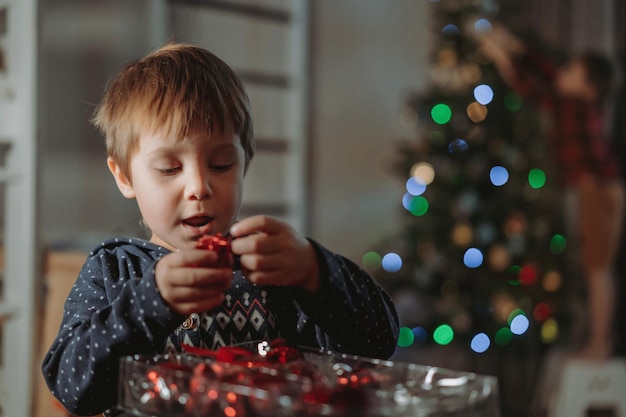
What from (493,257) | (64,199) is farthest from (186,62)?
(493,257)

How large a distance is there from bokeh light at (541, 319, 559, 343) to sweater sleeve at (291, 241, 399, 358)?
325 cm

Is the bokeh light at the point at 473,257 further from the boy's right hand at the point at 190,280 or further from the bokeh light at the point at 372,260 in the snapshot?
the boy's right hand at the point at 190,280

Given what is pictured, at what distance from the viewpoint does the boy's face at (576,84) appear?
4.12 m

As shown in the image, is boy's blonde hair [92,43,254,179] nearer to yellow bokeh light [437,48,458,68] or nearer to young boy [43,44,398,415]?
young boy [43,44,398,415]

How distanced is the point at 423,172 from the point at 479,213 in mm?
342

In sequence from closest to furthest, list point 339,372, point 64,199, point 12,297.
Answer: point 339,372, point 12,297, point 64,199

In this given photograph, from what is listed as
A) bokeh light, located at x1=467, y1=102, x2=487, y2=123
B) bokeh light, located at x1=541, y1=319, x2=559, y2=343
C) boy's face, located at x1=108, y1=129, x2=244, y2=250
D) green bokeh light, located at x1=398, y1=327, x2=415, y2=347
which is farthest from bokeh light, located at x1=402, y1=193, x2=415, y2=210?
boy's face, located at x1=108, y1=129, x2=244, y2=250

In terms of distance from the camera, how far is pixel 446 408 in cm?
74

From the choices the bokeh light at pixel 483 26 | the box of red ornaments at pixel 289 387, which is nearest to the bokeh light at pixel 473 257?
the bokeh light at pixel 483 26

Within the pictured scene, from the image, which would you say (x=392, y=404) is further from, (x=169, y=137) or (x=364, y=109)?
(x=364, y=109)

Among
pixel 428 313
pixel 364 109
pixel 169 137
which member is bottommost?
pixel 428 313

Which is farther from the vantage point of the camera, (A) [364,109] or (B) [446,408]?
(A) [364,109]

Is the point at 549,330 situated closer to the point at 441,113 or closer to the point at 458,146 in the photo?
the point at 458,146

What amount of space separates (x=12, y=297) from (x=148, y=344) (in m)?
A: 1.98
